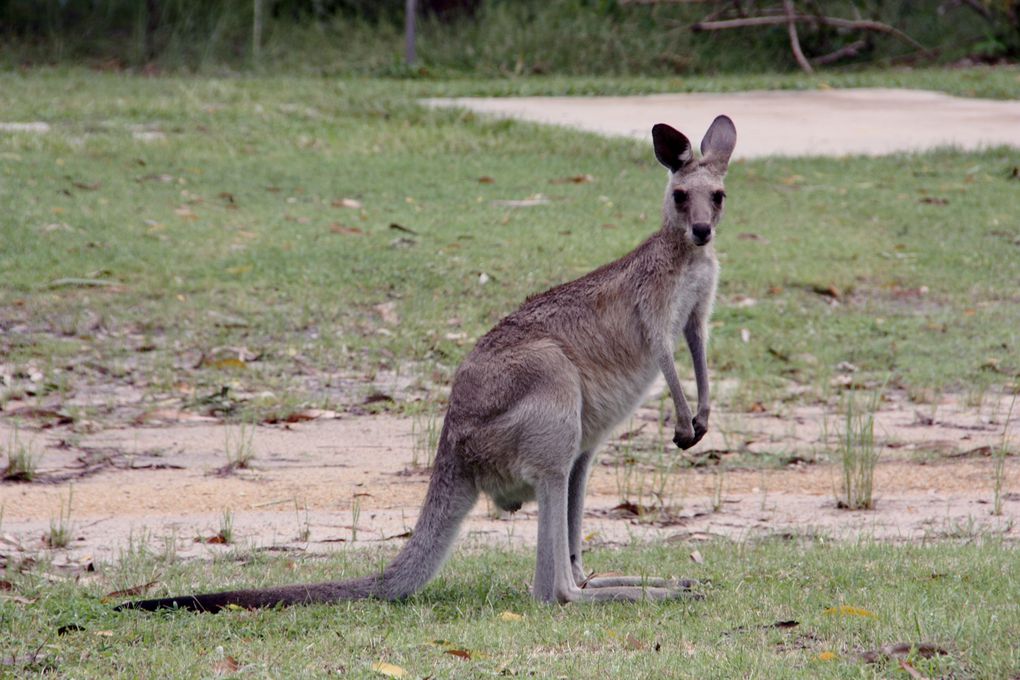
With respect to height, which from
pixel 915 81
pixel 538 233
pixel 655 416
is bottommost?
pixel 655 416

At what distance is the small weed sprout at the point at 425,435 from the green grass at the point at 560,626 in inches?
56.5

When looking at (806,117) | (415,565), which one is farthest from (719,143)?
(806,117)

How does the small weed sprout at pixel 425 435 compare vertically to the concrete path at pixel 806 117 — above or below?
below

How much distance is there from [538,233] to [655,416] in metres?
2.94

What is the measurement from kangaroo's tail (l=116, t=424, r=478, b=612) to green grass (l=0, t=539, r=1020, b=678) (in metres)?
0.05

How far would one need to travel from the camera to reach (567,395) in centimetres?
411

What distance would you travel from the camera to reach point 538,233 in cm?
968

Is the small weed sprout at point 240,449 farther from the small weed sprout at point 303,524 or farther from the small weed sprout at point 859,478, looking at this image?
the small weed sprout at point 859,478

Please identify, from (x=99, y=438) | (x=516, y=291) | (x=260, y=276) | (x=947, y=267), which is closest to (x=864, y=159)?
(x=947, y=267)

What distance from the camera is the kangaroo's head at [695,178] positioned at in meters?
4.35

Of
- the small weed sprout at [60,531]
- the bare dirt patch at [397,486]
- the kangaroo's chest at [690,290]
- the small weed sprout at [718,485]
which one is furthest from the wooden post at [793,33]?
the small weed sprout at [60,531]

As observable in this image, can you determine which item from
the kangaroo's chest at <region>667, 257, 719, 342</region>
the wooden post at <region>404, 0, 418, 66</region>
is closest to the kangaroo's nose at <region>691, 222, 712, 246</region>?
the kangaroo's chest at <region>667, 257, 719, 342</region>

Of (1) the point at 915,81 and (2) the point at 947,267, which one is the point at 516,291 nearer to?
(2) the point at 947,267

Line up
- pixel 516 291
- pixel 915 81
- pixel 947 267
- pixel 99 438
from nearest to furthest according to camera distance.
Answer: pixel 99 438, pixel 516 291, pixel 947 267, pixel 915 81
